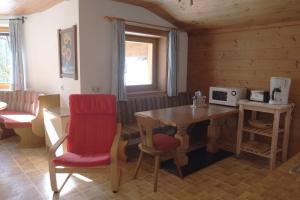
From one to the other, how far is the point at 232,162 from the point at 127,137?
161cm

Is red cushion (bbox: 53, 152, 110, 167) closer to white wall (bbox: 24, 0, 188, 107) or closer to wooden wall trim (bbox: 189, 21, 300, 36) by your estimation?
white wall (bbox: 24, 0, 188, 107)

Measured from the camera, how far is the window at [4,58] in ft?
15.5

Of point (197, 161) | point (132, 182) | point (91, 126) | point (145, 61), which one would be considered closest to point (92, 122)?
point (91, 126)

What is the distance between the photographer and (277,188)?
1.18m

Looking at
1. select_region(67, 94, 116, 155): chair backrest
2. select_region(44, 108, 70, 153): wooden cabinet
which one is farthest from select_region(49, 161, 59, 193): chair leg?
select_region(44, 108, 70, 153): wooden cabinet

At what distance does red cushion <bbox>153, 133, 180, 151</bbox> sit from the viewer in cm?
Answer: 269

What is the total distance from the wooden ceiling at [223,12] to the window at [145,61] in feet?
1.50

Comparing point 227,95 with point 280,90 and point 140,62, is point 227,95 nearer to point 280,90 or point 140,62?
point 280,90

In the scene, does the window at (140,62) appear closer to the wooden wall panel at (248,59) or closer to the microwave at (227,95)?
the wooden wall panel at (248,59)

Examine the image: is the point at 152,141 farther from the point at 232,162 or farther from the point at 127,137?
the point at 232,162

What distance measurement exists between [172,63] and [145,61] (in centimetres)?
55

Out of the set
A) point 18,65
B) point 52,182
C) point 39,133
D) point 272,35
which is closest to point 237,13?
point 272,35

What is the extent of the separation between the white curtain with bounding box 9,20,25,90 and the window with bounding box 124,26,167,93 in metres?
2.20

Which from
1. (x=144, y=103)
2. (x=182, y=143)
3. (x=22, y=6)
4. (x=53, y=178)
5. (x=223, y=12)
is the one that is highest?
(x=22, y=6)
